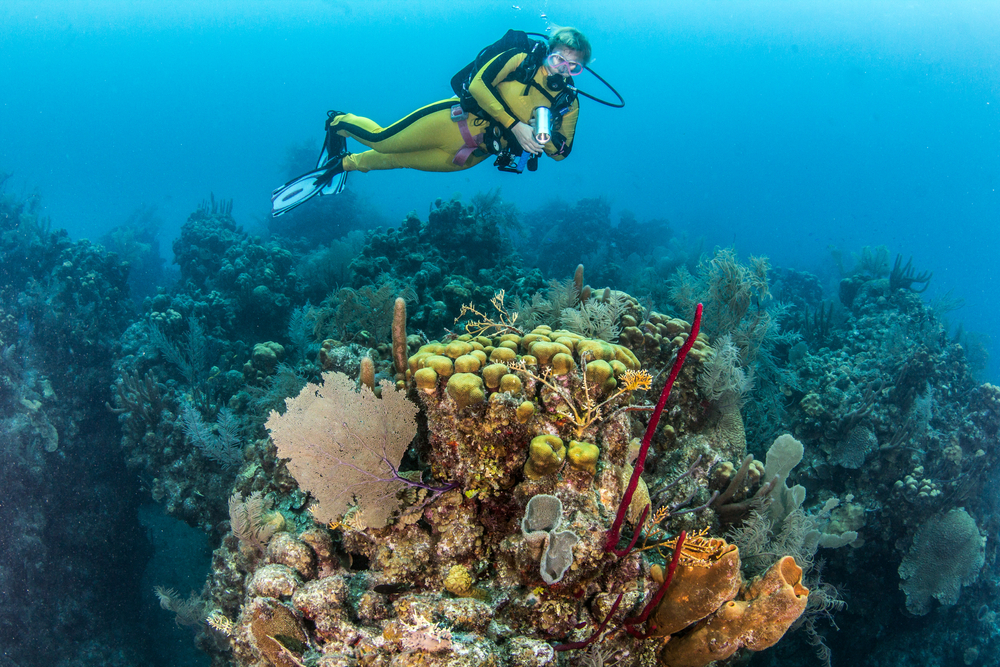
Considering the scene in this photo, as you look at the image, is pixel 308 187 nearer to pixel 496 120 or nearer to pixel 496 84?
pixel 496 120

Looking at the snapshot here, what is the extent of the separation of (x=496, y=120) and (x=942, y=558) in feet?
26.3

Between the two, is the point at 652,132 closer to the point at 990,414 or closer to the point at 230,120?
the point at 230,120

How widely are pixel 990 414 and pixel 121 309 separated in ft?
58.7

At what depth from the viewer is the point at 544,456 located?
2.31m

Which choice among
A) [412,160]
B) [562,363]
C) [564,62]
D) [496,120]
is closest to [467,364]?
[562,363]

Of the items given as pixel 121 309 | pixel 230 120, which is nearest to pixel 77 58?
pixel 230 120

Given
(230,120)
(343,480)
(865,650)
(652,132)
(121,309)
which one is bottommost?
(865,650)

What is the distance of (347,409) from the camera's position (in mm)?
2668

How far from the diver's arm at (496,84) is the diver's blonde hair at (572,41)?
427mm

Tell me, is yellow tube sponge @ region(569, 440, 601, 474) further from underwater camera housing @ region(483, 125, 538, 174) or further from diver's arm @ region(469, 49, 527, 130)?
diver's arm @ region(469, 49, 527, 130)

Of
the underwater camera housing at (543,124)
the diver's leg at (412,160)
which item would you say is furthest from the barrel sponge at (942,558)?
the diver's leg at (412,160)

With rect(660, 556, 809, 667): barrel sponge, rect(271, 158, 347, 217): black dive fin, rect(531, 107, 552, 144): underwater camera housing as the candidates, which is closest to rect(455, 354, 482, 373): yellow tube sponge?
rect(660, 556, 809, 667): barrel sponge

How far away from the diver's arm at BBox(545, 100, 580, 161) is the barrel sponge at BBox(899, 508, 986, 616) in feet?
22.3

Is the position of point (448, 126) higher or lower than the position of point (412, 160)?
lower
